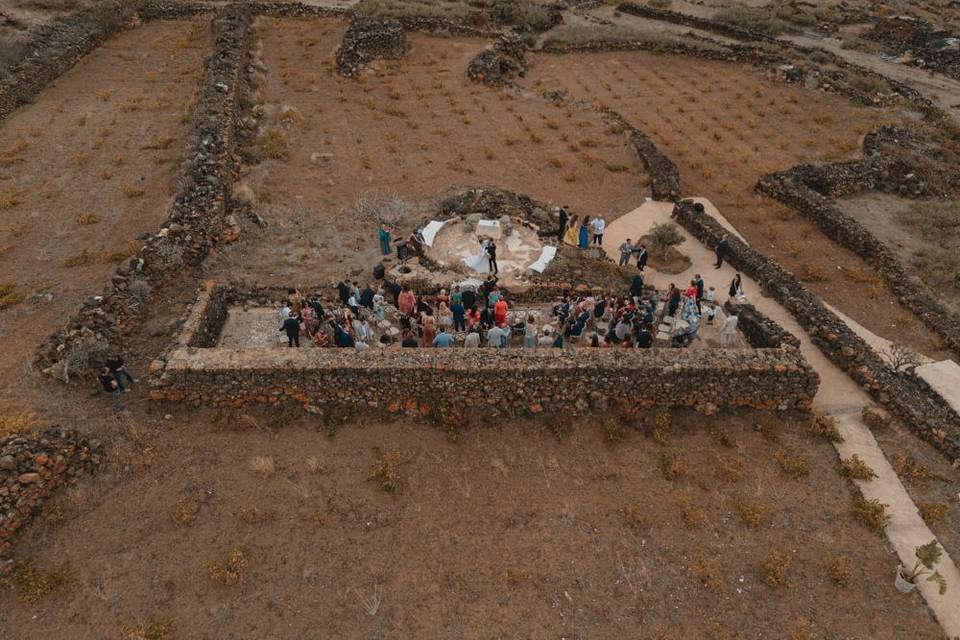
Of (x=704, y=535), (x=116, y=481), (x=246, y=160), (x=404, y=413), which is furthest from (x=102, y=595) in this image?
(x=246, y=160)

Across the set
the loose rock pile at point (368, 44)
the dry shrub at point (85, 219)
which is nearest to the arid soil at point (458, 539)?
the dry shrub at point (85, 219)

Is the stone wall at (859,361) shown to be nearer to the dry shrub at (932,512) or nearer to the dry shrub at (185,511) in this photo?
the dry shrub at (932,512)

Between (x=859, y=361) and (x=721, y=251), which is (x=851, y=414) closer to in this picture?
(x=859, y=361)

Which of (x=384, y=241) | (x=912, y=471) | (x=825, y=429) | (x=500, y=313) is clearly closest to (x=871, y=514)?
(x=912, y=471)

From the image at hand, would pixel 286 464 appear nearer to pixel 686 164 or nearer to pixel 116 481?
pixel 116 481

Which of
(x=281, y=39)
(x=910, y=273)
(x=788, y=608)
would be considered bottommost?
(x=788, y=608)

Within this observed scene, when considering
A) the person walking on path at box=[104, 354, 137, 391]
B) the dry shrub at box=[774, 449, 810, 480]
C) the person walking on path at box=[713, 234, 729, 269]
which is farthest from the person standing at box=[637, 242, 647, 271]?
the person walking on path at box=[104, 354, 137, 391]
